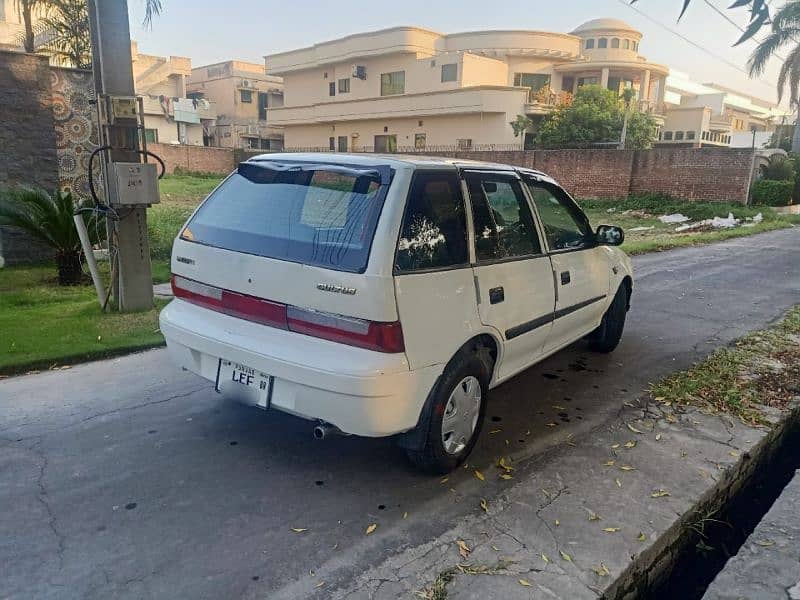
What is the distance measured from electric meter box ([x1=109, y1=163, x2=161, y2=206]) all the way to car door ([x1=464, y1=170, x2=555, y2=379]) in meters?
3.78

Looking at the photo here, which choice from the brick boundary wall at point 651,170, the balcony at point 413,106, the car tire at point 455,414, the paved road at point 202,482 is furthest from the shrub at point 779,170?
the car tire at point 455,414

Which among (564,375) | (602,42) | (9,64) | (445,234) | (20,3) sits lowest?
(564,375)

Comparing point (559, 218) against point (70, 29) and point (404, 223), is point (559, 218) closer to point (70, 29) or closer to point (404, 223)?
point (404, 223)

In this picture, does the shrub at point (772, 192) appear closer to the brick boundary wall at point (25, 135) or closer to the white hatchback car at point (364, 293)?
the white hatchback car at point (364, 293)

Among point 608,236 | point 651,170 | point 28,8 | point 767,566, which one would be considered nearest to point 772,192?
point 651,170

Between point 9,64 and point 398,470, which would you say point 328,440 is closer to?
point 398,470

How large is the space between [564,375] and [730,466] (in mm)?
1713

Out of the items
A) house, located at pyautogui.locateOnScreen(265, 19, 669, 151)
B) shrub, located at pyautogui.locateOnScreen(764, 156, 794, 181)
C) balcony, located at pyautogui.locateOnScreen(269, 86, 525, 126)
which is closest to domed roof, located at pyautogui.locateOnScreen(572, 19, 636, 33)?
house, located at pyautogui.locateOnScreen(265, 19, 669, 151)

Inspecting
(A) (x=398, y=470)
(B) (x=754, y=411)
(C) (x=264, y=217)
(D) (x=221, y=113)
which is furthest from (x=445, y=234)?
(D) (x=221, y=113)

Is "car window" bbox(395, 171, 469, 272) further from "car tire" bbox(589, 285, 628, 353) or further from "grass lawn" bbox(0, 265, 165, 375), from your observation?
"grass lawn" bbox(0, 265, 165, 375)

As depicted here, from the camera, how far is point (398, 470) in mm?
3547

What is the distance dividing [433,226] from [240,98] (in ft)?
177

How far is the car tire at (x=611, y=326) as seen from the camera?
5.75 metres

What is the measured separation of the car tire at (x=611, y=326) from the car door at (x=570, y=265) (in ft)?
1.51
